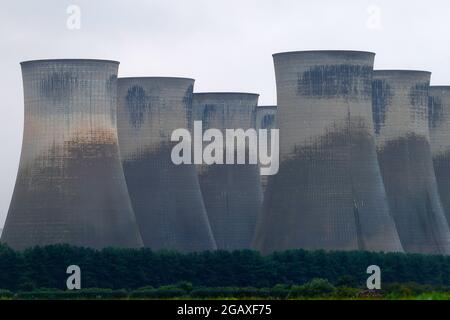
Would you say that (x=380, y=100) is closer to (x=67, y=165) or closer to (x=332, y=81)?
(x=332, y=81)

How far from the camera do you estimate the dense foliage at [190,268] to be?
3791 cm

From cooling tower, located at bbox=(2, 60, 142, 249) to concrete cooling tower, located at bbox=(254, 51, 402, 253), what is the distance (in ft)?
16.6

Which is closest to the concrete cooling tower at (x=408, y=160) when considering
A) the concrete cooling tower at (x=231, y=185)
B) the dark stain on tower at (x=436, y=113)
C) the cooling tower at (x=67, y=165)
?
the dark stain on tower at (x=436, y=113)

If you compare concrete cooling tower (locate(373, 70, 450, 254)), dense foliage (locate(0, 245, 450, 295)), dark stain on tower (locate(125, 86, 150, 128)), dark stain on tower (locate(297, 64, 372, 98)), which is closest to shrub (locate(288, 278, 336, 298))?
dense foliage (locate(0, 245, 450, 295))

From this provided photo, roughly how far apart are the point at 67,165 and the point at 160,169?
497cm

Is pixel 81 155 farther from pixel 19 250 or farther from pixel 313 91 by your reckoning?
pixel 313 91

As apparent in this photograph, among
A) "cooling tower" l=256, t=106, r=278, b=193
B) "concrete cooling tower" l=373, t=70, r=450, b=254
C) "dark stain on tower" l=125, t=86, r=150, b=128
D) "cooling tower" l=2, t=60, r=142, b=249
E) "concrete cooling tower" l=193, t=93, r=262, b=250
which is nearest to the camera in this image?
"cooling tower" l=2, t=60, r=142, b=249

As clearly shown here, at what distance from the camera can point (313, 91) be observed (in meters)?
42.8

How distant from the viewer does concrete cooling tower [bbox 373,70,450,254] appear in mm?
47406

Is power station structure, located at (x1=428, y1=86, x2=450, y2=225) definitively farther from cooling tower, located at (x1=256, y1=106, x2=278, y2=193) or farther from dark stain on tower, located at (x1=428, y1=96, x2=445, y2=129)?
cooling tower, located at (x1=256, y1=106, x2=278, y2=193)

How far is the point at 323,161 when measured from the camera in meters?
42.8

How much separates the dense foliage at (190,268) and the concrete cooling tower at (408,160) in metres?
5.06

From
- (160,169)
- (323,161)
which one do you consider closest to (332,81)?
(323,161)
